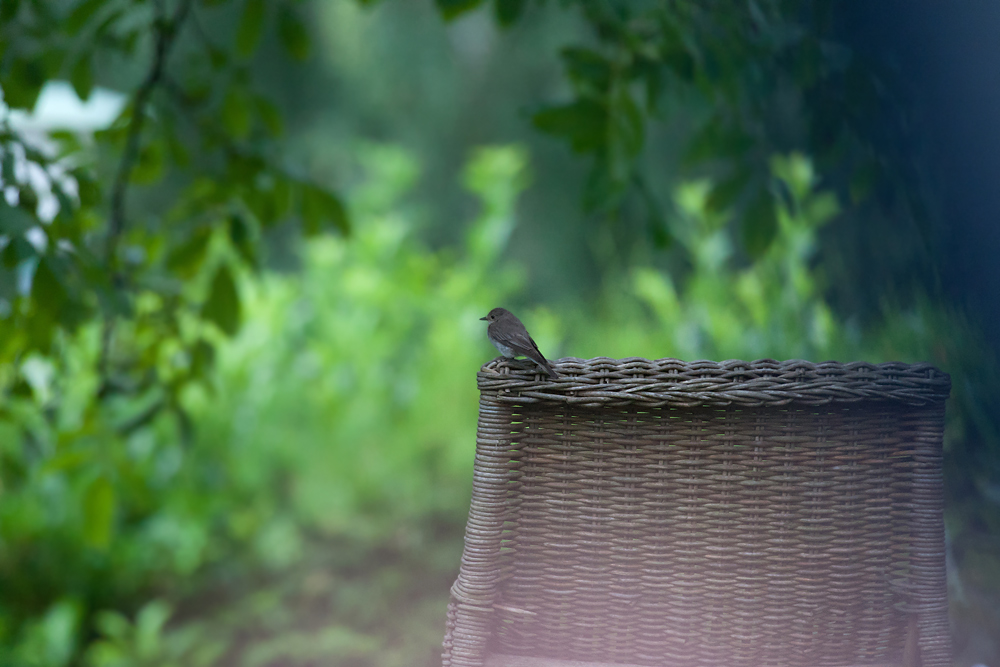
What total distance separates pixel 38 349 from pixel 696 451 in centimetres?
66

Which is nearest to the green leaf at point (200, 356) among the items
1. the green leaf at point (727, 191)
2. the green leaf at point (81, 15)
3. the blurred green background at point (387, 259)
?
the blurred green background at point (387, 259)

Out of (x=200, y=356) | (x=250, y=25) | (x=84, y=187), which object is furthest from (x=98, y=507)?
(x=250, y=25)

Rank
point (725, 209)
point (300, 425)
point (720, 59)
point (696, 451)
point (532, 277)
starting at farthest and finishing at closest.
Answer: point (300, 425)
point (532, 277)
point (725, 209)
point (720, 59)
point (696, 451)

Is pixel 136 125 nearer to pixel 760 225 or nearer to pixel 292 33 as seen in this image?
pixel 292 33

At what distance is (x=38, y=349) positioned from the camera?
0.76 m

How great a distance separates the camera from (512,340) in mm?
502

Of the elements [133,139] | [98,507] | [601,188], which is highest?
[133,139]

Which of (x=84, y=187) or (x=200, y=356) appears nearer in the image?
(x=84, y=187)

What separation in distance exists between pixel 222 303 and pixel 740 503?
0.62m

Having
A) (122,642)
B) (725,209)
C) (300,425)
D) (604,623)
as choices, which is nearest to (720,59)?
(725,209)

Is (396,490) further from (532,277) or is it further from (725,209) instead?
(725,209)

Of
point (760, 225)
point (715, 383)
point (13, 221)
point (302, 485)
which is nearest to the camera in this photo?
point (715, 383)

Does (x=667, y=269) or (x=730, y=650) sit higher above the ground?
(x=667, y=269)

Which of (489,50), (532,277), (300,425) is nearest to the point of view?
(532,277)
